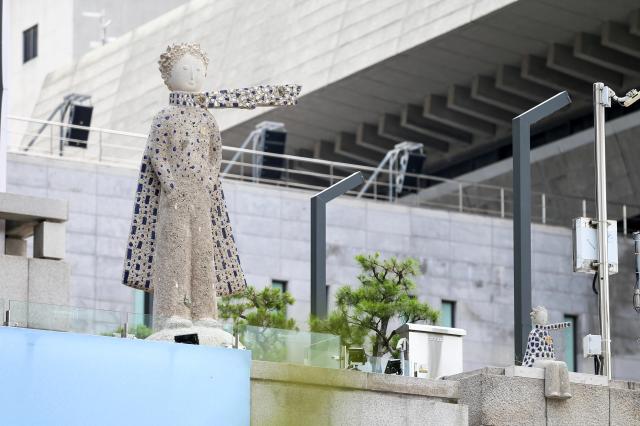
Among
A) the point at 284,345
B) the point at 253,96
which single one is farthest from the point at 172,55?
the point at 284,345

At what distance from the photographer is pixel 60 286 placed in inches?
1117

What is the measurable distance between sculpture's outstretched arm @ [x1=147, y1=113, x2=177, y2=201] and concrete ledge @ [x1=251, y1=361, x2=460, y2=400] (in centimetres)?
231

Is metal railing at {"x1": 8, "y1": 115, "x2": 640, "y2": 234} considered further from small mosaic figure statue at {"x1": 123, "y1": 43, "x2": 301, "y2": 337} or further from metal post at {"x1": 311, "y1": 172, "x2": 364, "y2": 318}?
small mosaic figure statue at {"x1": 123, "y1": 43, "x2": 301, "y2": 337}

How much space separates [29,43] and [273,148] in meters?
24.9

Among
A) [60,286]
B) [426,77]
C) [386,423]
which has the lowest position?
[386,423]

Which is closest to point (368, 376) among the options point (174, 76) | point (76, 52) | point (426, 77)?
point (174, 76)

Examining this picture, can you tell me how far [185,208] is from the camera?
22.0m

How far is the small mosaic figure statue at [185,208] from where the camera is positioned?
21781 millimetres

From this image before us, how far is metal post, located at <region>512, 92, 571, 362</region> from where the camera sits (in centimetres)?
2797

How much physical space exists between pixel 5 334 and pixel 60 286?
8411mm

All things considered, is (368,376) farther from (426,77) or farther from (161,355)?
(426,77)

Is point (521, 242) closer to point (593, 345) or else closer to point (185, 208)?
point (593, 345)

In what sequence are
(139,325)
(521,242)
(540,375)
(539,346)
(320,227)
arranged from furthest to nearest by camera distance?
(320,227) < (521,242) < (539,346) < (540,375) < (139,325)

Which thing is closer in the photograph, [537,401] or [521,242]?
[537,401]
